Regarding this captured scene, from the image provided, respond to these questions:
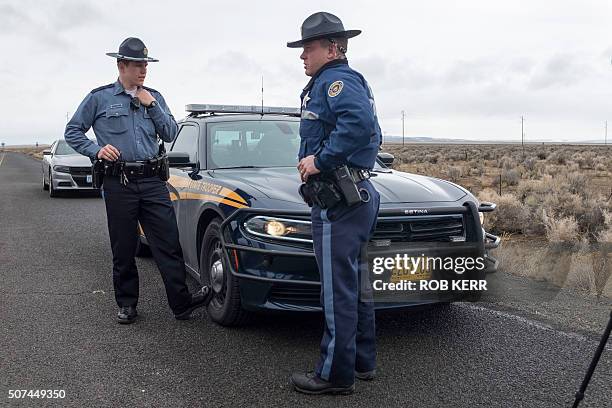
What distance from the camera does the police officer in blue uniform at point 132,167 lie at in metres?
4.74

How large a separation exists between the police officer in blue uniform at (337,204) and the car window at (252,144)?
1993 mm

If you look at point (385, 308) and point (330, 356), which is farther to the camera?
point (385, 308)

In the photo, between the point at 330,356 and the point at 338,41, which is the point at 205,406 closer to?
the point at 330,356

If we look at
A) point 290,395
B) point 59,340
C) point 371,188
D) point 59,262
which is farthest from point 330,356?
point 59,262

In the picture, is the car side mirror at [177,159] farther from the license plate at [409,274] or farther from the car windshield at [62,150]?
the car windshield at [62,150]

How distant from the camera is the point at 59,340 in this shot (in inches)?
175

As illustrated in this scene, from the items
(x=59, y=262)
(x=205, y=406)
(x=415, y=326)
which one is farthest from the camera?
(x=59, y=262)

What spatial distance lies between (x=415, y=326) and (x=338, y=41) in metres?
2.32

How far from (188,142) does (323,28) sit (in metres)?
2.89

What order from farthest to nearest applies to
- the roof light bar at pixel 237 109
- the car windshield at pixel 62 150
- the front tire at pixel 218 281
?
the car windshield at pixel 62 150
the roof light bar at pixel 237 109
the front tire at pixel 218 281

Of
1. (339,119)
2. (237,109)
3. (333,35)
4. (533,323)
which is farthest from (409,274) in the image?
(237,109)

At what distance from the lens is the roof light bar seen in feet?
20.7

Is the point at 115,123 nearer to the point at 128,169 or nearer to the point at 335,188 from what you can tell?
the point at 128,169

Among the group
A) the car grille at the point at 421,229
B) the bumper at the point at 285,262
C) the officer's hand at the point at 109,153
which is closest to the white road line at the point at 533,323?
the bumper at the point at 285,262
